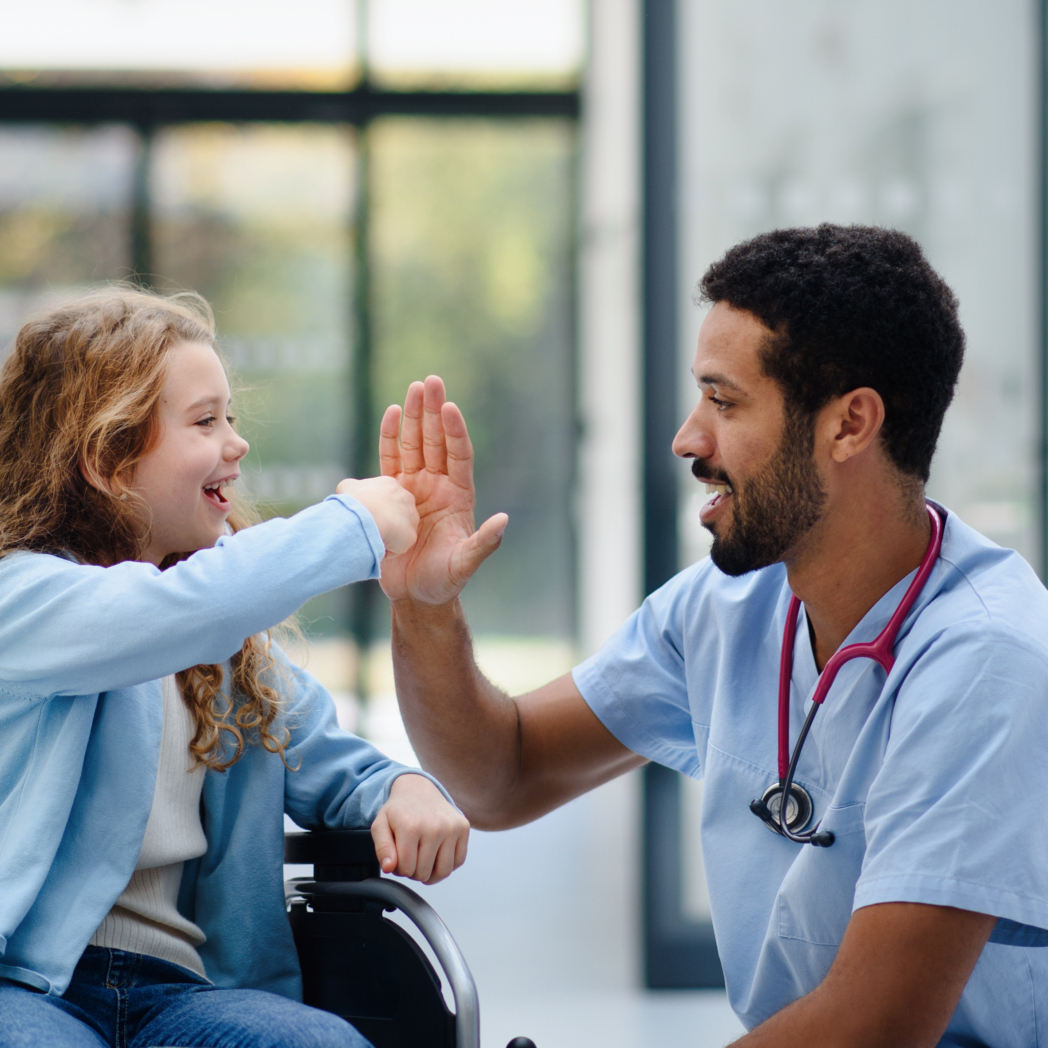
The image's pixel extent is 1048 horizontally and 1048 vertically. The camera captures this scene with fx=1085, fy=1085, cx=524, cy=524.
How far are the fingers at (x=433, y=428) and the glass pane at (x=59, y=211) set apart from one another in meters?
3.06

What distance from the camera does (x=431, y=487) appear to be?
4.47 feet

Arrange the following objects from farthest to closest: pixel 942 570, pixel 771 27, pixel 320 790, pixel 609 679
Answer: pixel 771 27, pixel 609 679, pixel 320 790, pixel 942 570

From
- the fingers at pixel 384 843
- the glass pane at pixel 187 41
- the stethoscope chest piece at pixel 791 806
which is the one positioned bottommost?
the fingers at pixel 384 843

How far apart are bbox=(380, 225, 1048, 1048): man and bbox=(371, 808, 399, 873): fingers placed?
274mm

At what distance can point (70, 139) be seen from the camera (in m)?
3.98

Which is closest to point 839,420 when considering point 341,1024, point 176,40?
point 341,1024

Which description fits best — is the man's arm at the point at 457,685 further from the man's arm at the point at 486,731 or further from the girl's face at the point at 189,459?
the girl's face at the point at 189,459

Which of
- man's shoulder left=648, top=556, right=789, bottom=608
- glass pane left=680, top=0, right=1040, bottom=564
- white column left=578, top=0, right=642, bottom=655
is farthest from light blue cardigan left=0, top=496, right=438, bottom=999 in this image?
white column left=578, top=0, right=642, bottom=655

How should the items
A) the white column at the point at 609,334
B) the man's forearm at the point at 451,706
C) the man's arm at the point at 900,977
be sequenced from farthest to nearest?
the white column at the point at 609,334, the man's forearm at the point at 451,706, the man's arm at the point at 900,977

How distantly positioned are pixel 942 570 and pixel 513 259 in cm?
320

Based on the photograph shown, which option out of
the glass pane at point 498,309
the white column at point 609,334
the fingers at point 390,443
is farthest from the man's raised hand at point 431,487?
the glass pane at point 498,309

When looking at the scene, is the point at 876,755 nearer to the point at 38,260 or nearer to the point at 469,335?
the point at 469,335

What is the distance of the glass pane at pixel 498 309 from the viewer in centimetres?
402

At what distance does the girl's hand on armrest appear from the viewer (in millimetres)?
1084
